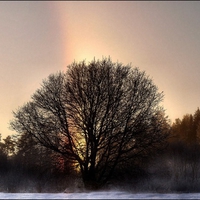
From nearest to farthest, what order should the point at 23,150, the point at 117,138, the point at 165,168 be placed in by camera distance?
the point at 117,138 → the point at 23,150 → the point at 165,168

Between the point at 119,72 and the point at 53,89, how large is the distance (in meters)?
4.82

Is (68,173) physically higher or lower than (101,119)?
lower

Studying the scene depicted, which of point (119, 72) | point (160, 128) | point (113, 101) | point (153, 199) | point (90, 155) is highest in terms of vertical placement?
point (119, 72)

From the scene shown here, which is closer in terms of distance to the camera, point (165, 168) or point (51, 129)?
point (51, 129)

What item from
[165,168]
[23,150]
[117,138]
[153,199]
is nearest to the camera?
[153,199]

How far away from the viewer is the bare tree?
2667 cm

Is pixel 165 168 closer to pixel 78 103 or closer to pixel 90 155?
pixel 90 155

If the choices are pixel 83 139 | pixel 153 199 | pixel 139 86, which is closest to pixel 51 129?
pixel 83 139

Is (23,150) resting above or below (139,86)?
below

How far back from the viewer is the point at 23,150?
2959cm

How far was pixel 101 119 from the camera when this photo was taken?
2698cm

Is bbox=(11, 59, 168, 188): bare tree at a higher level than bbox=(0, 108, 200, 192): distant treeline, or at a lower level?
higher

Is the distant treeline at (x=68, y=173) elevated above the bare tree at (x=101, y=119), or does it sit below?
below

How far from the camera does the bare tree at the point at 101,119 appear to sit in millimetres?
26672
